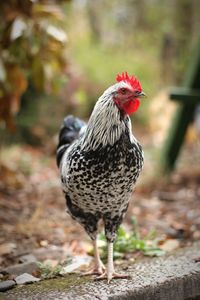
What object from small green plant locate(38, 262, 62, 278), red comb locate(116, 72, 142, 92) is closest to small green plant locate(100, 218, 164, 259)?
small green plant locate(38, 262, 62, 278)

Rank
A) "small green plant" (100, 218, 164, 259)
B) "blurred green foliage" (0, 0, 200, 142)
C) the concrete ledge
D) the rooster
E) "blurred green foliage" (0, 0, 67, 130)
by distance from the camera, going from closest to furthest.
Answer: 1. the concrete ledge
2. the rooster
3. "small green plant" (100, 218, 164, 259)
4. "blurred green foliage" (0, 0, 67, 130)
5. "blurred green foliage" (0, 0, 200, 142)

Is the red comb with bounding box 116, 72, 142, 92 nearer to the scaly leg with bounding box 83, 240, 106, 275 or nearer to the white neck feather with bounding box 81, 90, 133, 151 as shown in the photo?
the white neck feather with bounding box 81, 90, 133, 151

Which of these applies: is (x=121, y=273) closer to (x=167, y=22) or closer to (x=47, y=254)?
(x=47, y=254)

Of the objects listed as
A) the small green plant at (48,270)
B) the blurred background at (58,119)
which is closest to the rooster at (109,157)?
the small green plant at (48,270)

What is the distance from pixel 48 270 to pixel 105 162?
0.83 m

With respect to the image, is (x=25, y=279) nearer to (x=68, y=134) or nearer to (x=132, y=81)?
(x=68, y=134)

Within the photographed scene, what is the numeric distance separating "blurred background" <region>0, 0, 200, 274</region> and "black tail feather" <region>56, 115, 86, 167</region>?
717 millimetres

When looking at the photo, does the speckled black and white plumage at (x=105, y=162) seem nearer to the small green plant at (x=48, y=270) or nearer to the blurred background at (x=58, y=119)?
the small green plant at (x=48, y=270)

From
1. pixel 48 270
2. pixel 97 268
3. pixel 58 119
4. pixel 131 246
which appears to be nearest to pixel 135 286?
pixel 97 268

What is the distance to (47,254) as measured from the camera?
3.58 meters

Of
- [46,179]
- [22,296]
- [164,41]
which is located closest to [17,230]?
[22,296]

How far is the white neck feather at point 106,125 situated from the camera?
9.34 ft

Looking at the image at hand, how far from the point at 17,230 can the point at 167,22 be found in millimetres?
9913

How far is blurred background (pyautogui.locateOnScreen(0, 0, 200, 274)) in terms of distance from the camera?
13.2ft
